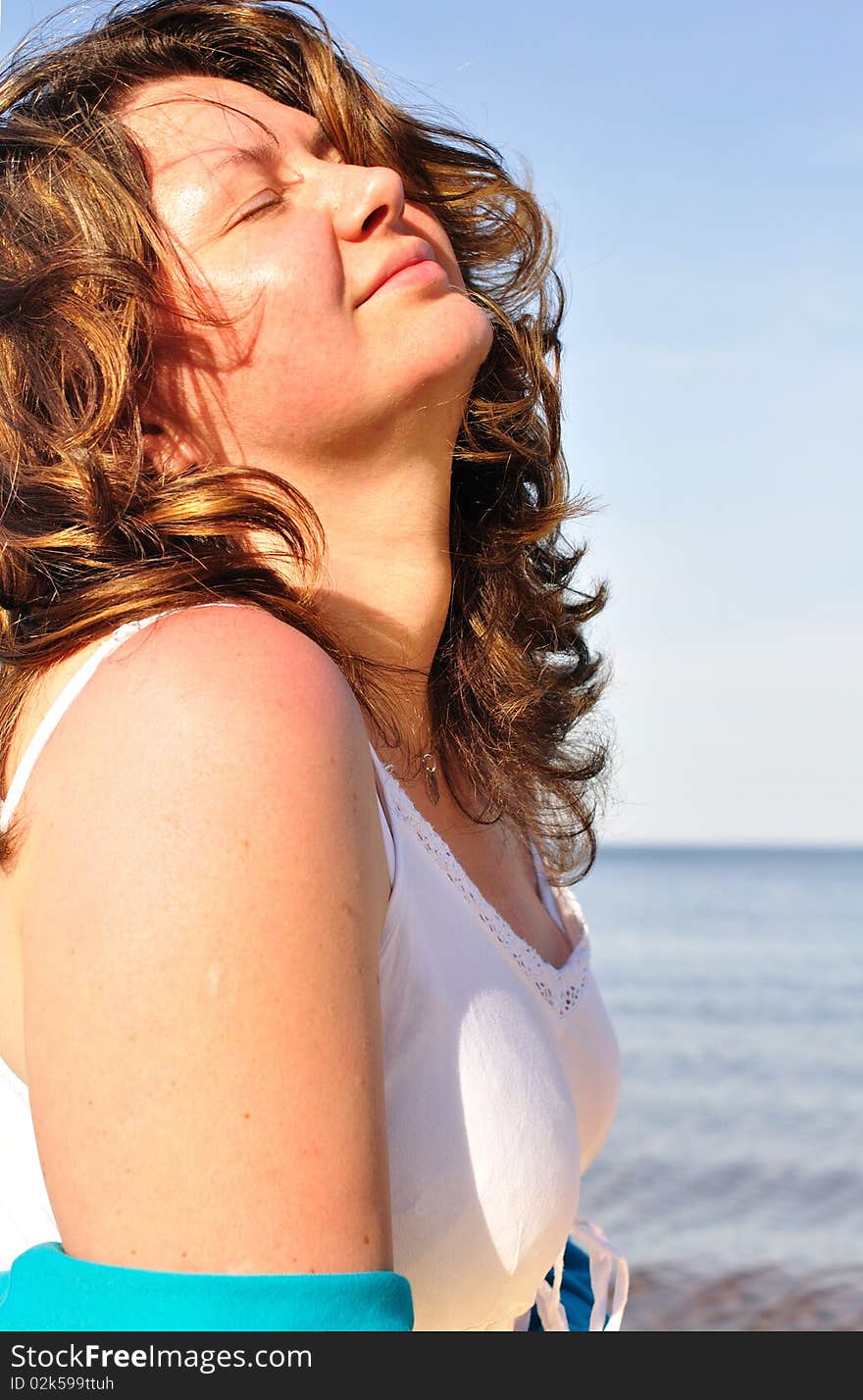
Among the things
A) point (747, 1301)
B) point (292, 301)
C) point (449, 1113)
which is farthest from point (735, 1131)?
point (292, 301)

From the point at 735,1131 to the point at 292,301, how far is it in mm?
9758

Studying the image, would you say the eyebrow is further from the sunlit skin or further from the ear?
the ear

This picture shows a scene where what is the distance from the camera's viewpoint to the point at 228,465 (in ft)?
5.59

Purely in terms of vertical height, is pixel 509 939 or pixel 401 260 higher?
pixel 401 260

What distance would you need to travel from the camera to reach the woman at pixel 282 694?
946 mm

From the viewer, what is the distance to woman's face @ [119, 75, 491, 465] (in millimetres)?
1653

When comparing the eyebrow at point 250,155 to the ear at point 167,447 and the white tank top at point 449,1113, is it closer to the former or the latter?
the ear at point 167,447

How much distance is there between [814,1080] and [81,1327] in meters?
12.8

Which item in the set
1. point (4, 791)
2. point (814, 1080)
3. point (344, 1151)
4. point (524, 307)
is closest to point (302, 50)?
point (524, 307)

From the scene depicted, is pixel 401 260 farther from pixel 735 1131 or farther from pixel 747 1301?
pixel 735 1131

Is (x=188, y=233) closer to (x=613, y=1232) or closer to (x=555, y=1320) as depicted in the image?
(x=555, y=1320)

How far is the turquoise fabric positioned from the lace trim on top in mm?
587

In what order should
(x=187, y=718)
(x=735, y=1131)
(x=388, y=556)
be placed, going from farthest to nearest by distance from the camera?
(x=735, y=1131)
(x=388, y=556)
(x=187, y=718)

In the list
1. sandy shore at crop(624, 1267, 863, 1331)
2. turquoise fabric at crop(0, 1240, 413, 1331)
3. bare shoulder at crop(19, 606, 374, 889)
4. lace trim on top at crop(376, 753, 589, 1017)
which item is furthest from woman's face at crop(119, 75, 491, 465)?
sandy shore at crop(624, 1267, 863, 1331)
